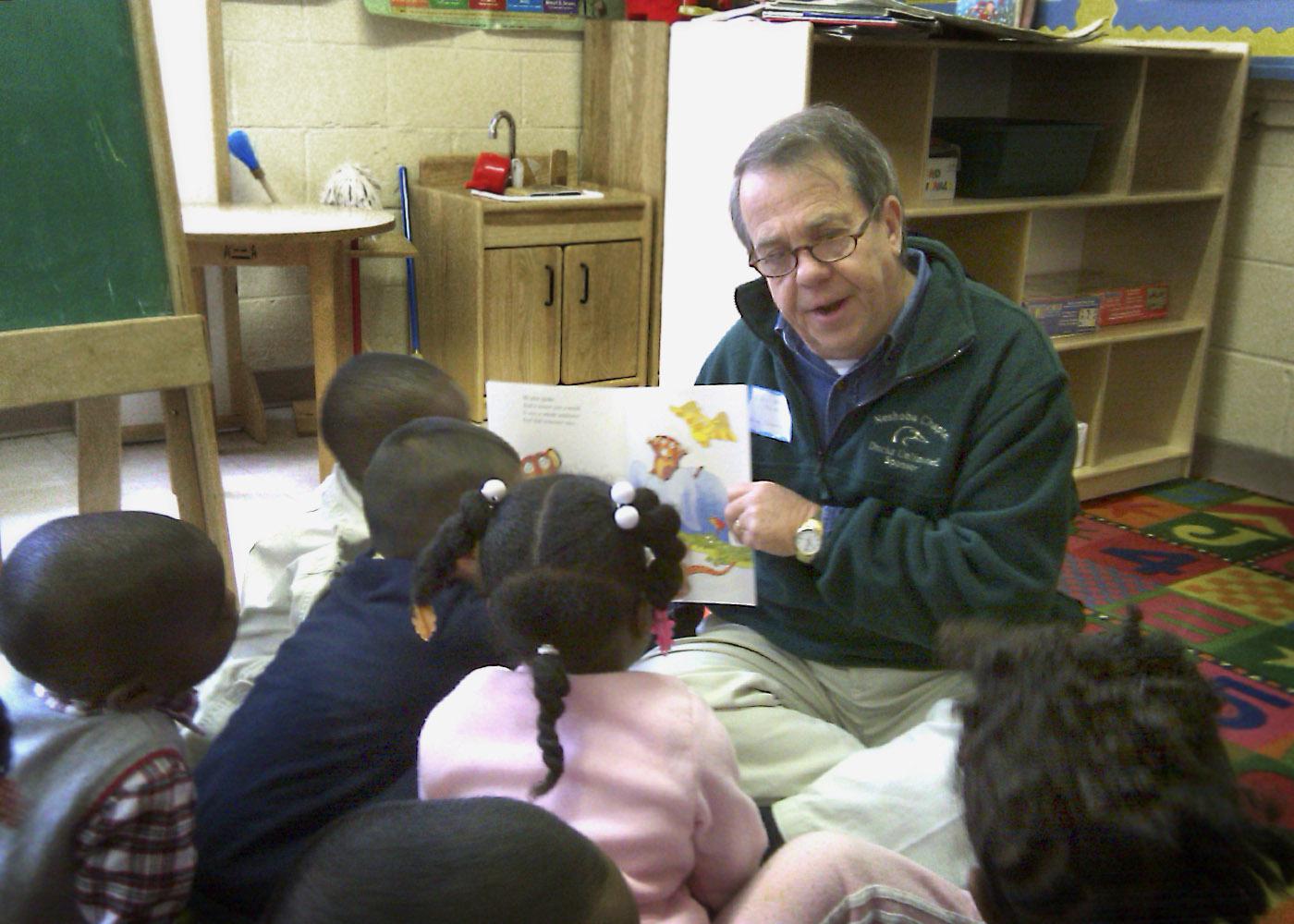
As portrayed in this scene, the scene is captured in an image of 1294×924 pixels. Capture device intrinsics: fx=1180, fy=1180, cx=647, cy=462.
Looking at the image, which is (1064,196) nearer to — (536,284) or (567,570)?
(536,284)

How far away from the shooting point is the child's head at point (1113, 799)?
0.70m

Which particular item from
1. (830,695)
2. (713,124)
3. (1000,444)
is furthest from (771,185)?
(713,124)

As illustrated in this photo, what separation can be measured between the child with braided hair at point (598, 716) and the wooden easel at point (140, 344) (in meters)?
0.78

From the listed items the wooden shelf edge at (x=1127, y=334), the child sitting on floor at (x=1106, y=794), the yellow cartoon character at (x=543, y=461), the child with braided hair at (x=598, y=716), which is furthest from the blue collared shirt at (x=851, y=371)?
the wooden shelf edge at (x=1127, y=334)

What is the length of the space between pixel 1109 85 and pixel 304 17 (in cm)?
239

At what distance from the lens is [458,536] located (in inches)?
41.4

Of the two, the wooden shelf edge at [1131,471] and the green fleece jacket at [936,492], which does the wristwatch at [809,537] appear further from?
the wooden shelf edge at [1131,471]

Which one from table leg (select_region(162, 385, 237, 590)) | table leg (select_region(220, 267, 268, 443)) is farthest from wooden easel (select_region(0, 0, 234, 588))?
table leg (select_region(220, 267, 268, 443))

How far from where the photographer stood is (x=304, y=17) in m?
3.61

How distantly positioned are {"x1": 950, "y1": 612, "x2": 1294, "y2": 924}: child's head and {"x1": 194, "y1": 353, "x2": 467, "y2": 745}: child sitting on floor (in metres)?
0.88

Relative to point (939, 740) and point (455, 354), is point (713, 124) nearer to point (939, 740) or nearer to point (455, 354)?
point (455, 354)

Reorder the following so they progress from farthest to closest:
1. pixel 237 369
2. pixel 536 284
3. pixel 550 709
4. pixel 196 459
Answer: pixel 237 369 → pixel 536 284 → pixel 196 459 → pixel 550 709

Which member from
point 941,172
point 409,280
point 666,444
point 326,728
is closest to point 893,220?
point 666,444

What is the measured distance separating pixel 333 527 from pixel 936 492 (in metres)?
0.81
